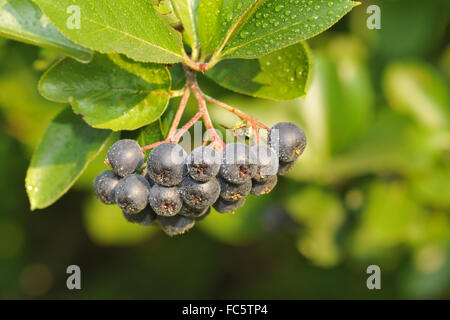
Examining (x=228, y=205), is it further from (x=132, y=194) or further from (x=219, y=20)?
(x=219, y=20)

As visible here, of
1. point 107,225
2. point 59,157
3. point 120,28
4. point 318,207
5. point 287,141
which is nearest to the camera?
point 120,28

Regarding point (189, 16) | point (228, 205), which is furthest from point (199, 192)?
point (189, 16)

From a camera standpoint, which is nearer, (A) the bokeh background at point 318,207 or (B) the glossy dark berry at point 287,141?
(B) the glossy dark berry at point 287,141

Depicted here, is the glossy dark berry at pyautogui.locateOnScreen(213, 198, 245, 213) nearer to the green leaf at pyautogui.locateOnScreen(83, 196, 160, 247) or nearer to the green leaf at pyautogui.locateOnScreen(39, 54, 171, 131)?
the green leaf at pyautogui.locateOnScreen(39, 54, 171, 131)

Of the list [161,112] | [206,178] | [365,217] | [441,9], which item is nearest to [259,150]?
[206,178]

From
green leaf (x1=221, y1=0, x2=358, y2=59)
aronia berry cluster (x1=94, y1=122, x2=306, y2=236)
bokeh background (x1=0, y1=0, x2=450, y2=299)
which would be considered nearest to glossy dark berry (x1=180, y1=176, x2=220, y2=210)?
aronia berry cluster (x1=94, y1=122, x2=306, y2=236)

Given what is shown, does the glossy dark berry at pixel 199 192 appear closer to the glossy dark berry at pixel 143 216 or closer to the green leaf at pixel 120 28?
the glossy dark berry at pixel 143 216

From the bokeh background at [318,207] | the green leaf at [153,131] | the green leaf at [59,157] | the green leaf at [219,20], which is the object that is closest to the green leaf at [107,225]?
the bokeh background at [318,207]
